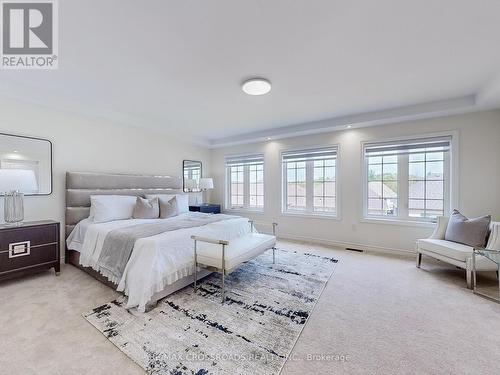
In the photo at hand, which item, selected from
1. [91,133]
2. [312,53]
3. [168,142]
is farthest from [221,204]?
[312,53]

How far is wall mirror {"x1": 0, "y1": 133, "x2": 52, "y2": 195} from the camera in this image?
2629 mm

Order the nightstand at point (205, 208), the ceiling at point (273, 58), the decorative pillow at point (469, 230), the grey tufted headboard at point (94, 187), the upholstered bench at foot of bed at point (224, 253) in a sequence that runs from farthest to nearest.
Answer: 1. the nightstand at point (205, 208)
2. the grey tufted headboard at point (94, 187)
3. the decorative pillow at point (469, 230)
4. the upholstered bench at foot of bed at point (224, 253)
5. the ceiling at point (273, 58)

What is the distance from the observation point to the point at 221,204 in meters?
6.12

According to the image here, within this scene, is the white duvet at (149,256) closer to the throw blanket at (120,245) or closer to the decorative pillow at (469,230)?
the throw blanket at (120,245)

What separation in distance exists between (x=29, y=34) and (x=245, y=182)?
4464mm

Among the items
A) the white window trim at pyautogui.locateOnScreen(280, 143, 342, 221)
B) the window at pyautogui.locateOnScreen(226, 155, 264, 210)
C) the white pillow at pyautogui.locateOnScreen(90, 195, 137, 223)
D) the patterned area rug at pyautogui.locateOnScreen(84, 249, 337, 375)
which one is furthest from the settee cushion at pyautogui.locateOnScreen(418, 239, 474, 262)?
the white pillow at pyautogui.locateOnScreen(90, 195, 137, 223)

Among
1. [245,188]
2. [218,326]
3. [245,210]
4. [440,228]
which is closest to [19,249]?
[218,326]

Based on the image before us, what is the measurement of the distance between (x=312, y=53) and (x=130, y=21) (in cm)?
166

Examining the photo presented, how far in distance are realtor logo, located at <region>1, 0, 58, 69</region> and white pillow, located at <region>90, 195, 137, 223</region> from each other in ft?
5.96

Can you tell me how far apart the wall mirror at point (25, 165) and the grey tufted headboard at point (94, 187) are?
288mm

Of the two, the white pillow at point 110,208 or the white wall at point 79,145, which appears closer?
the white wall at point 79,145

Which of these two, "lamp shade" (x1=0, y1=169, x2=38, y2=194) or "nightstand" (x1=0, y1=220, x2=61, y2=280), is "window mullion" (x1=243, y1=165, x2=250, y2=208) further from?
"lamp shade" (x1=0, y1=169, x2=38, y2=194)

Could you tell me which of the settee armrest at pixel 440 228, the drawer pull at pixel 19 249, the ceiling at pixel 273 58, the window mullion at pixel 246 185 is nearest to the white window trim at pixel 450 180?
the settee armrest at pixel 440 228

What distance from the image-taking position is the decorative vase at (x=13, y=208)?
2.67 meters
